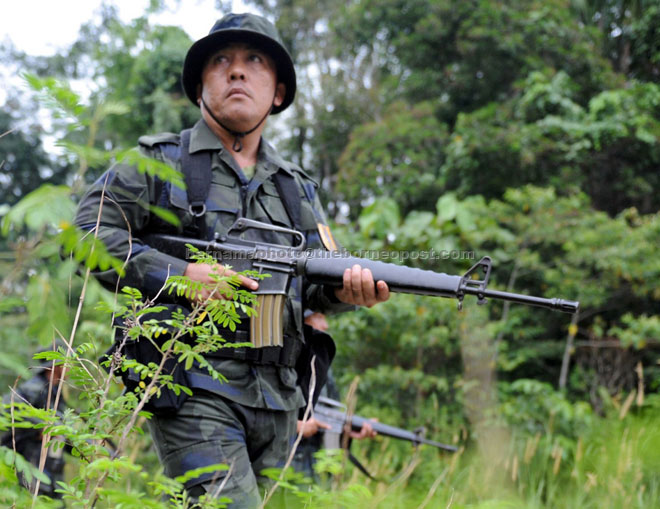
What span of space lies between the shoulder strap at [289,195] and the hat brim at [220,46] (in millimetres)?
509

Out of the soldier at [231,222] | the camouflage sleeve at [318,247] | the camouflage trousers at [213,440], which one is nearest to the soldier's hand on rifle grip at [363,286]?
the soldier at [231,222]

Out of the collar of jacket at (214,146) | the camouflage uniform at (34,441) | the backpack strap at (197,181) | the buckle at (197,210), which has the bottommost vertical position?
the camouflage uniform at (34,441)

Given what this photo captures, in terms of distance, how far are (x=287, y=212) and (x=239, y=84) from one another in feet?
1.78

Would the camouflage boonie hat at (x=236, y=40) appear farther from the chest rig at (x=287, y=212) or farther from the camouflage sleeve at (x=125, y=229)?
Result: the camouflage sleeve at (x=125, y=229)

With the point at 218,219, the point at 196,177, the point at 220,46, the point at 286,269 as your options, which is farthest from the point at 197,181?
the point at 220,46

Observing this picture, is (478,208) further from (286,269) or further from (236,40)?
(286,269)

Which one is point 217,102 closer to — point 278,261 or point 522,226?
point 278,261

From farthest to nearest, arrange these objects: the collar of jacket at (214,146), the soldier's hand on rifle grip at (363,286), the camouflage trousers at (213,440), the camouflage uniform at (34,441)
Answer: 1. the camouflage uniform at (34,441)
2. the collar of jacket at (214,146)
3. the soldier's hand on rifle grip at (363,286)
4. the camouflage trousers at (213,440)

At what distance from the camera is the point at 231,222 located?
2422mm

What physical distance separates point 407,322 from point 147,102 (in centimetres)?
556

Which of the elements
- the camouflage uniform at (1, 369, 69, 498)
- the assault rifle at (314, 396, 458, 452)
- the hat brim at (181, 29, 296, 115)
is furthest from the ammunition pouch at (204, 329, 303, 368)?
the camouflage uniform at (1, 369, 69, 498)

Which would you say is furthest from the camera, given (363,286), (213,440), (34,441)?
(34,441)

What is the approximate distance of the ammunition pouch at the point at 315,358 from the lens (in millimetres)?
2547

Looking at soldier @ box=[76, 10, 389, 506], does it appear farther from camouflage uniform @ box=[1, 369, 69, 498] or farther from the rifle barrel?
camouflage uniform @ box=[1, 369, 69, 498]
